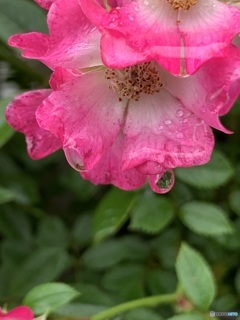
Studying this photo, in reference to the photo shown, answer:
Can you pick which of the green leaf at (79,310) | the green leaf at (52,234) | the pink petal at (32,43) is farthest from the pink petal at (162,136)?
the green leaf at (52,234)

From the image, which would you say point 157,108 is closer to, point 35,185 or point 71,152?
point 71,152

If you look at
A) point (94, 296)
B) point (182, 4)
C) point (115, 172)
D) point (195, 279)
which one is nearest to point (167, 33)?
point (182, 4)

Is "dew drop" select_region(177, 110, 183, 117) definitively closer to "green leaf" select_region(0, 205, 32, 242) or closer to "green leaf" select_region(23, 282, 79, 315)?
"green leaf" select_region(23, 282, 79, 315)

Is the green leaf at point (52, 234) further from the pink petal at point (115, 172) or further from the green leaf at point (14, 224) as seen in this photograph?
the pink petal at point (115, 172)

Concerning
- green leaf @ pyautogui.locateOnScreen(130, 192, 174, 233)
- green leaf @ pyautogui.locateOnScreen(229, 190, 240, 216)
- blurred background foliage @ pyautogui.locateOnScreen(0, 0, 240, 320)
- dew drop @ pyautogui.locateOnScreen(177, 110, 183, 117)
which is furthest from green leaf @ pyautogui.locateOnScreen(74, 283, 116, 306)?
dew drop @ pyautogui.locateOnScreen(177, 110, 183, 117)

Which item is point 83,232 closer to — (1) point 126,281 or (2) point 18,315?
(1) point 126,281

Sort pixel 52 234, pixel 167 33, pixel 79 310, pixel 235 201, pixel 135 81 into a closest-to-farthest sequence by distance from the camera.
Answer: pixel 167 33
pixel 135 81
pixel 79 310
pixel 235 201
pixel 52 234
